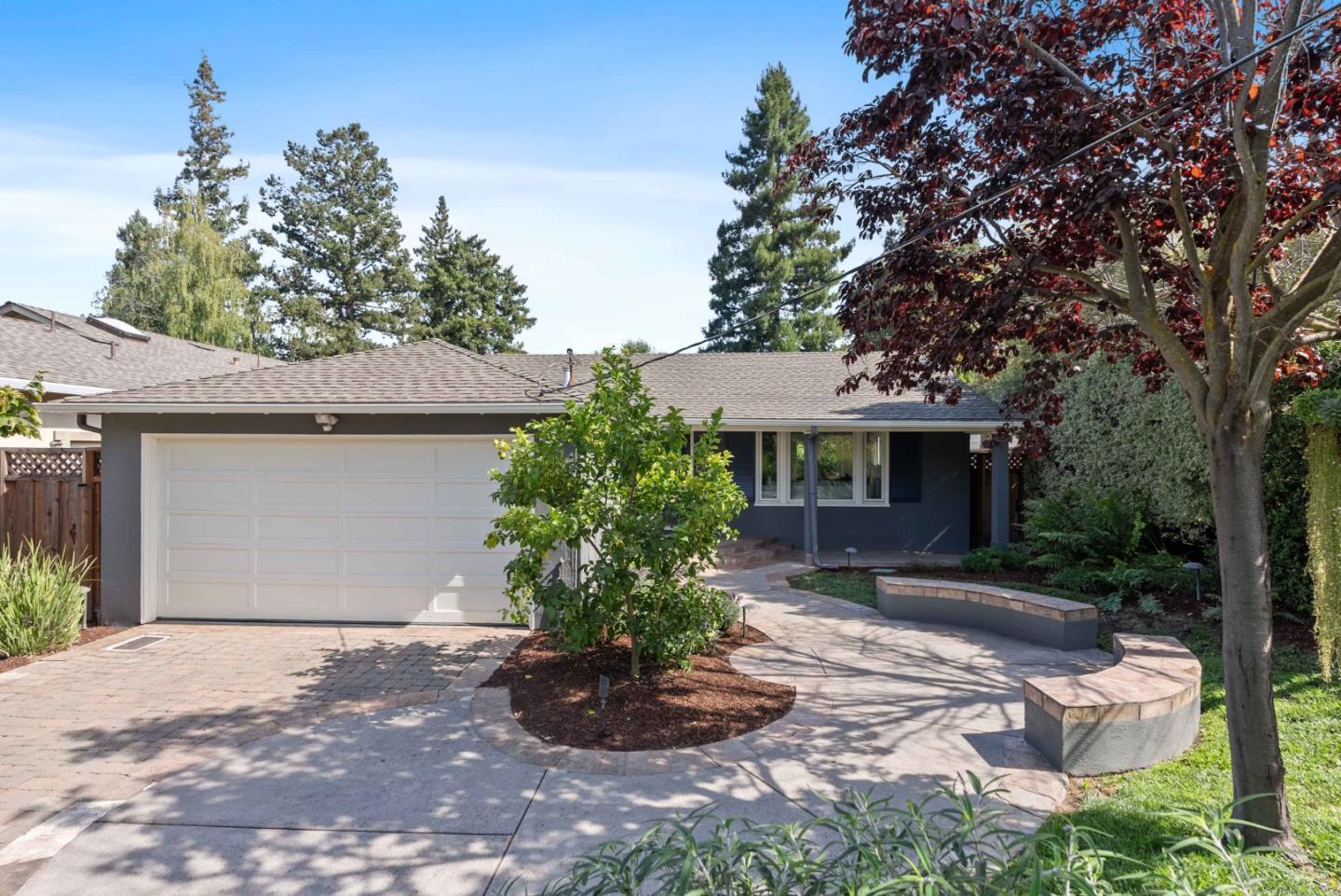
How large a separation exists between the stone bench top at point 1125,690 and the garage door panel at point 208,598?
792cm

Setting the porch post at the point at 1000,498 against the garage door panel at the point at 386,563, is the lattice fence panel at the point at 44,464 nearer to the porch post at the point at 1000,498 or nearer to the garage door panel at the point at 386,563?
the garage door panel at the point at 386,563

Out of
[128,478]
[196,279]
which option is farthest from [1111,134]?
[196,279]

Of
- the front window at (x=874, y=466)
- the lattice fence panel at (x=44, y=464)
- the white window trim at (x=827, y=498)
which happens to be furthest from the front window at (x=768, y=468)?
the lattice fence panel at (x=44, y=464)

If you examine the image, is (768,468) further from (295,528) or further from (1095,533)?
(295,528)

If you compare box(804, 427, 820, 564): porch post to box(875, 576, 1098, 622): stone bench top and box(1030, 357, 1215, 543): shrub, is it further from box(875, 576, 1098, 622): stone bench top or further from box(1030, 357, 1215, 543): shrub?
box(1030, 357, 1215, 543): shrub

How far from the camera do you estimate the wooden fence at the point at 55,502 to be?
788cm

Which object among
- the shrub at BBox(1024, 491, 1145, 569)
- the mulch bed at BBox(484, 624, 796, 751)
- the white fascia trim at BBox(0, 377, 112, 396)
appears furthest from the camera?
the white fascia trim at BBox(0, 377, 112, 396)

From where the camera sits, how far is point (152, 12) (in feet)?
25.4

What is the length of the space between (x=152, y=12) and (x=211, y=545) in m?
5.77

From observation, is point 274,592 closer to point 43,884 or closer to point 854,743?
point 43,884

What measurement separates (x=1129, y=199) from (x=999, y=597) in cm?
508

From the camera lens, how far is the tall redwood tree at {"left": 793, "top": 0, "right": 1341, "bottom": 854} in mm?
3492

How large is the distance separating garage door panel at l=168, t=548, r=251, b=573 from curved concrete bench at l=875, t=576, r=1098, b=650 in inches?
A: 296

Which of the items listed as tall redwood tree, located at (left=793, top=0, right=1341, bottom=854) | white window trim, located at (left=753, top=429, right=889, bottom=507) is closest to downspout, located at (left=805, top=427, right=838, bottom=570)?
white window trim, located at (left=753, top=429, right=889, bottom=507)
